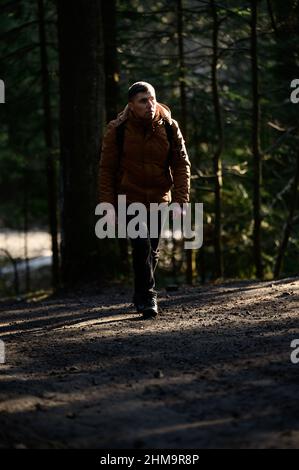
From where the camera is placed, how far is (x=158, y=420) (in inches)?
201

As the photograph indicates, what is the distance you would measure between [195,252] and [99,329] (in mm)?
11809

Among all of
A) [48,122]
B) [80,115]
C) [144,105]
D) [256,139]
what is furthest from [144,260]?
[48,122]

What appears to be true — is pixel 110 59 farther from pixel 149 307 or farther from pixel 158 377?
pixel 158 377

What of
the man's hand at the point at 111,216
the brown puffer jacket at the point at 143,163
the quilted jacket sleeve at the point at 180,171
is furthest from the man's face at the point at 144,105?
the man's hand at the point at 111,216

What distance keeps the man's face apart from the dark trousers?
3.40 ft

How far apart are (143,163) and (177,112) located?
8906 millimetres

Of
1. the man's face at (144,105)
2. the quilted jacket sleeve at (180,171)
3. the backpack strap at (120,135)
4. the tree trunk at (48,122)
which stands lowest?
Answer: the quilted jacket sleeve at (180,171)

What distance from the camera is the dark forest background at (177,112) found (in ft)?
39.8

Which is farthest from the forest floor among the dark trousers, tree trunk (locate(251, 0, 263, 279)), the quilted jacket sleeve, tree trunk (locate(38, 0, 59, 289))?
tree trunk (locate(38, 0, 59, 289))

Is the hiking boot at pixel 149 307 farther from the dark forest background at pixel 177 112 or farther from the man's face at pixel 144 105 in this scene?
the dark forest background at pixel 177 112

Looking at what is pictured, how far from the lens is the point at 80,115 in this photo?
39.4 feet

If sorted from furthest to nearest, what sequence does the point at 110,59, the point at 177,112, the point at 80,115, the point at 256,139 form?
the point at 177,112
the point at 110,59
the point at 256,139
the point at 80,115

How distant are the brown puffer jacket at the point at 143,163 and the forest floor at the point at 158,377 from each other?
1362mm
